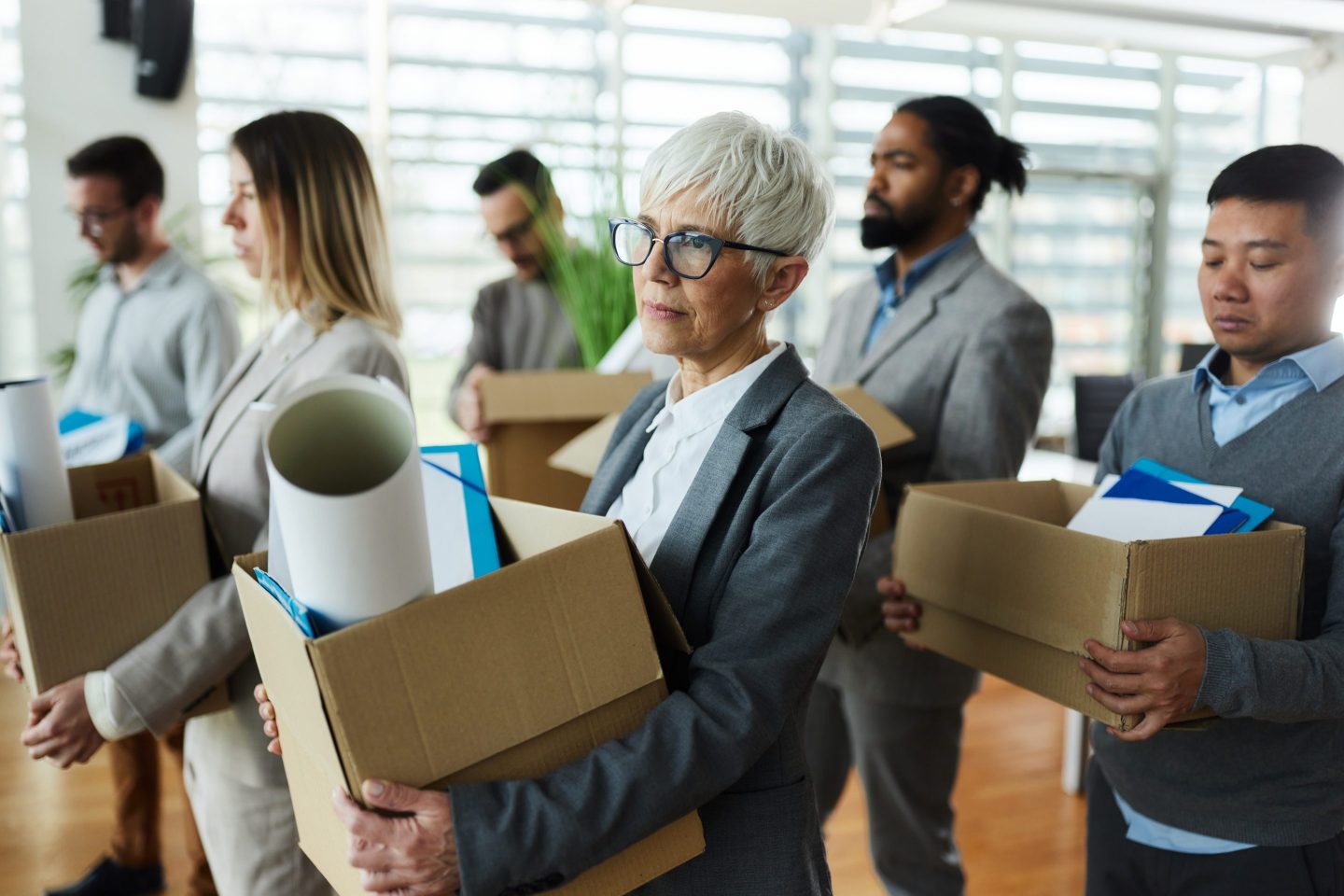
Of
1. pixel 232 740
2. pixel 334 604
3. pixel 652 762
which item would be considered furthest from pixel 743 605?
pixel 232 740

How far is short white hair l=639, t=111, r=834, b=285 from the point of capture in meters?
1.10

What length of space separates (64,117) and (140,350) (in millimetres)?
2089

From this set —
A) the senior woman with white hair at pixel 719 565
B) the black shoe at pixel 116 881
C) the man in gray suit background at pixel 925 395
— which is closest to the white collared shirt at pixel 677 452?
the senior woman with white hair at pixel 719 565

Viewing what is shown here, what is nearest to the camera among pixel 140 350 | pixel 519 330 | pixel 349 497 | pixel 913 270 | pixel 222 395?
pixel 349 497

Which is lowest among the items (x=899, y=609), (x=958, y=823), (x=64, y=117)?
(x=958, y=823)

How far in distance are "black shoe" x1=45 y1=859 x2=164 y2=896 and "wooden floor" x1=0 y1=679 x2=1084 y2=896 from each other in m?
0.05

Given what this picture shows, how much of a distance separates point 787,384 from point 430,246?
5.06m

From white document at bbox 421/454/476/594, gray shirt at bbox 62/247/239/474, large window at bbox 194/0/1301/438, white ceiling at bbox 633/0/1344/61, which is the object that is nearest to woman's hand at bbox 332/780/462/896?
white document at bbox 421/454/476/594

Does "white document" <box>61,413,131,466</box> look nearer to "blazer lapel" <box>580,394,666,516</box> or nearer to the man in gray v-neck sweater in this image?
"blazer lapel" <box>580,394,666,516</box>

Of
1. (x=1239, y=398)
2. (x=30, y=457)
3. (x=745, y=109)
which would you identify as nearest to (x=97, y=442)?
(x=30, y=457)

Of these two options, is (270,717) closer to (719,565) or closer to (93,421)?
(719,565)

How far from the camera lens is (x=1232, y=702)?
1111mm

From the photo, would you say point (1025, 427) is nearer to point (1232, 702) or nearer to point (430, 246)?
point (1232, 702)

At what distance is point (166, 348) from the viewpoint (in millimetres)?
2520
